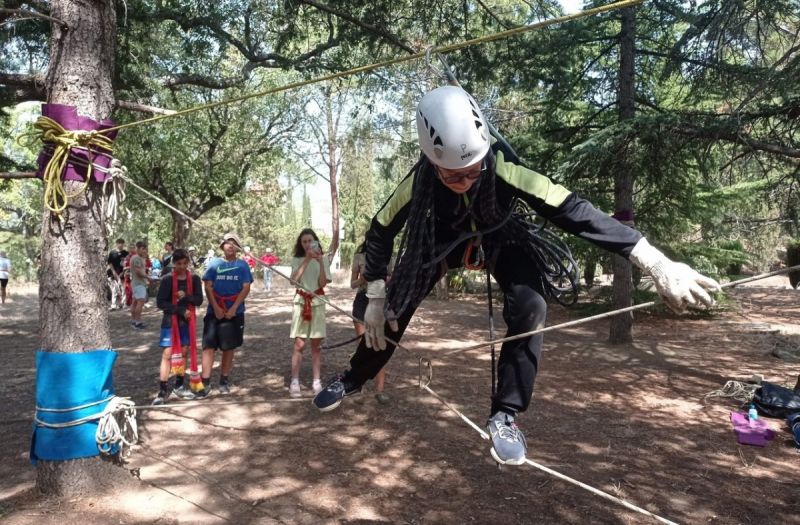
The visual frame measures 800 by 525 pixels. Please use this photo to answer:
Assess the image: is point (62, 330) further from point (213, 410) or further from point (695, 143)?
point (695, 143)

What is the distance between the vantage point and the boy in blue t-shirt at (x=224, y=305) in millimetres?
6059

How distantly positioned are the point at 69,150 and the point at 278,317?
947cm

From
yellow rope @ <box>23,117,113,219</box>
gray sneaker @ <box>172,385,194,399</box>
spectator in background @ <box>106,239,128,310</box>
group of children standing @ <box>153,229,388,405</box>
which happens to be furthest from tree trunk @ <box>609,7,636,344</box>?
spectator in background @ <box>106,239,128,310</box>

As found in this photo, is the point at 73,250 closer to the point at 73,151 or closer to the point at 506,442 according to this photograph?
the point at 73,151

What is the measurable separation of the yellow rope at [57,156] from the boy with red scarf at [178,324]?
2361mm

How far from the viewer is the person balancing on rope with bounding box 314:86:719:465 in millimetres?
2533

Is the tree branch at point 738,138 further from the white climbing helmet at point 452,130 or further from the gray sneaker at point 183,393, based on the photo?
the gray sneaker at point 183,393

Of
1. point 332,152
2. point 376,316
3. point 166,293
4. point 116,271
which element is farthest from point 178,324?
point 332,152

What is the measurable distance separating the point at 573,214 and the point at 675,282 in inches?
20.3

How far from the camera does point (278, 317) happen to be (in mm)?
12953

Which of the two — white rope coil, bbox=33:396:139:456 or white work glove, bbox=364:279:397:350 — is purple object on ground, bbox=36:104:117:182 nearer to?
white rope coil, bbox=33:396:139:456

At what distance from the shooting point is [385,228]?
10.1ft

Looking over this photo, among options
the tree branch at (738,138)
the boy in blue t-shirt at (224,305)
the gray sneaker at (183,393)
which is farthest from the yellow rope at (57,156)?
the tree branch at (738,138)

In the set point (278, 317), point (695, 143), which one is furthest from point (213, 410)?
point (278, 317)
